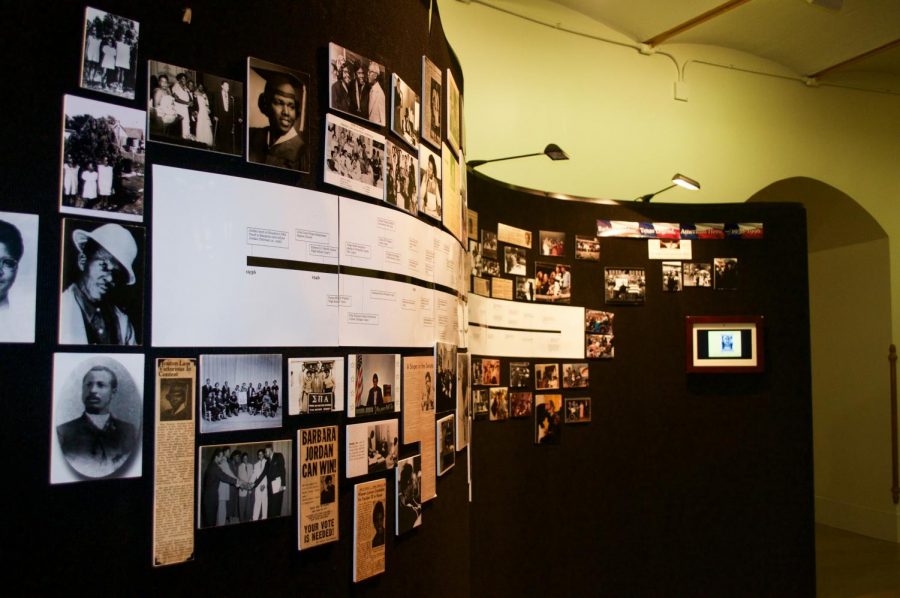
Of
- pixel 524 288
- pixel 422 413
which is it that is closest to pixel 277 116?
pixel 422 413

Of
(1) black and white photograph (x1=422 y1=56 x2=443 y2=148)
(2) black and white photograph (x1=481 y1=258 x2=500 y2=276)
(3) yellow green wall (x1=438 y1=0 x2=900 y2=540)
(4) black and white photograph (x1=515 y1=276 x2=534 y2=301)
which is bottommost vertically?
(4) black and white photograph (x1=515 y1=276 x2=534 y2=301)

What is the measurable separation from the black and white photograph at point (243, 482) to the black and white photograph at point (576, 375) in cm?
300

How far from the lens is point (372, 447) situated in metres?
1.68

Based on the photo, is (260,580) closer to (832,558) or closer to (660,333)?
(660,333)

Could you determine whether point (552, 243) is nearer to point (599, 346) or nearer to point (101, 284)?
point (599, 346)

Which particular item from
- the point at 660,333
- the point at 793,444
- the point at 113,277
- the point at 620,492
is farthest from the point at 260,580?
the point at 793,444

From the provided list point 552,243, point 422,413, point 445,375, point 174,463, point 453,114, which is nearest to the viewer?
point 174,463

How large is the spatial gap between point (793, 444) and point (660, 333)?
1.22 metres

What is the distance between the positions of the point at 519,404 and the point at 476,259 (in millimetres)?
937

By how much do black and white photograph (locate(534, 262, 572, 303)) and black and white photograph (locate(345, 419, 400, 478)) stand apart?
245 cm

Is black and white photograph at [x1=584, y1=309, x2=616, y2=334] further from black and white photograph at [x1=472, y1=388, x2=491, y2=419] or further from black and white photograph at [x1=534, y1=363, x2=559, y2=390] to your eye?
black and white photograph at [x1=472, y1=388, x2=491, y2=419]

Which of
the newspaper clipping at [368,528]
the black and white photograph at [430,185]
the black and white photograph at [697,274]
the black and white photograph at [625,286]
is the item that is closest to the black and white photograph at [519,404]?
the black and white photograph at [625,286]

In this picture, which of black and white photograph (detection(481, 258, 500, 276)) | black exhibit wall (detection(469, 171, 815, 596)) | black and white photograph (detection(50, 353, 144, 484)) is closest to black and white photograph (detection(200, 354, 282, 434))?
black and white photograph (detection(50, 353, 144, 484))

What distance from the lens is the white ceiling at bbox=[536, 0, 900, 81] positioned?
6086mm
